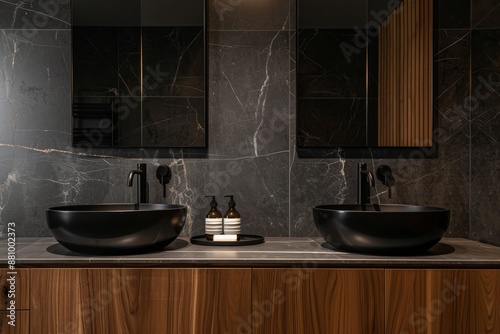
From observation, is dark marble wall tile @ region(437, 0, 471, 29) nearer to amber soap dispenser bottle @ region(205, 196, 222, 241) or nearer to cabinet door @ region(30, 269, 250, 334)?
amber soap dispenser bottle @ region(205, 196, 222, 241)

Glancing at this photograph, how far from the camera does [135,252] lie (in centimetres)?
181

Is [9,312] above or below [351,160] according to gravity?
below

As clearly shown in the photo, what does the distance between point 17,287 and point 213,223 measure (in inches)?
30.8

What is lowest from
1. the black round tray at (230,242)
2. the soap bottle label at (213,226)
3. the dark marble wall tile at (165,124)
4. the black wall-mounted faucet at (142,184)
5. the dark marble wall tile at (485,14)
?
the black round tray at (230,242)

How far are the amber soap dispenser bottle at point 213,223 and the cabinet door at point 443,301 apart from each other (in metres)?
0.75

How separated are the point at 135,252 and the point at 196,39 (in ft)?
3.43

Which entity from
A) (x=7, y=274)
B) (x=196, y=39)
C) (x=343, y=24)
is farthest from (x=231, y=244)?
(x=343, y=24)

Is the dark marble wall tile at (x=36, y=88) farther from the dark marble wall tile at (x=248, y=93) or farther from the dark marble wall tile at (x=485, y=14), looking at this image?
the dark marble wall tile at (x=485, y=14)

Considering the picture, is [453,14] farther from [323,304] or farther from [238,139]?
[323,304]

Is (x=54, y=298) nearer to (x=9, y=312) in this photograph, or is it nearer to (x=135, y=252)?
(x=9, y=312)

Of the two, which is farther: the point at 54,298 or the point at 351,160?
the point at 351,160

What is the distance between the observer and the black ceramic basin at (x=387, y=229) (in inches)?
68.1

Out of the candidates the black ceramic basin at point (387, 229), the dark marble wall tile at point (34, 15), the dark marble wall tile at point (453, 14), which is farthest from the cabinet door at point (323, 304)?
the dark marble wall tile at point (34, 15)

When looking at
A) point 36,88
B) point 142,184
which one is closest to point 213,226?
point 142,184
